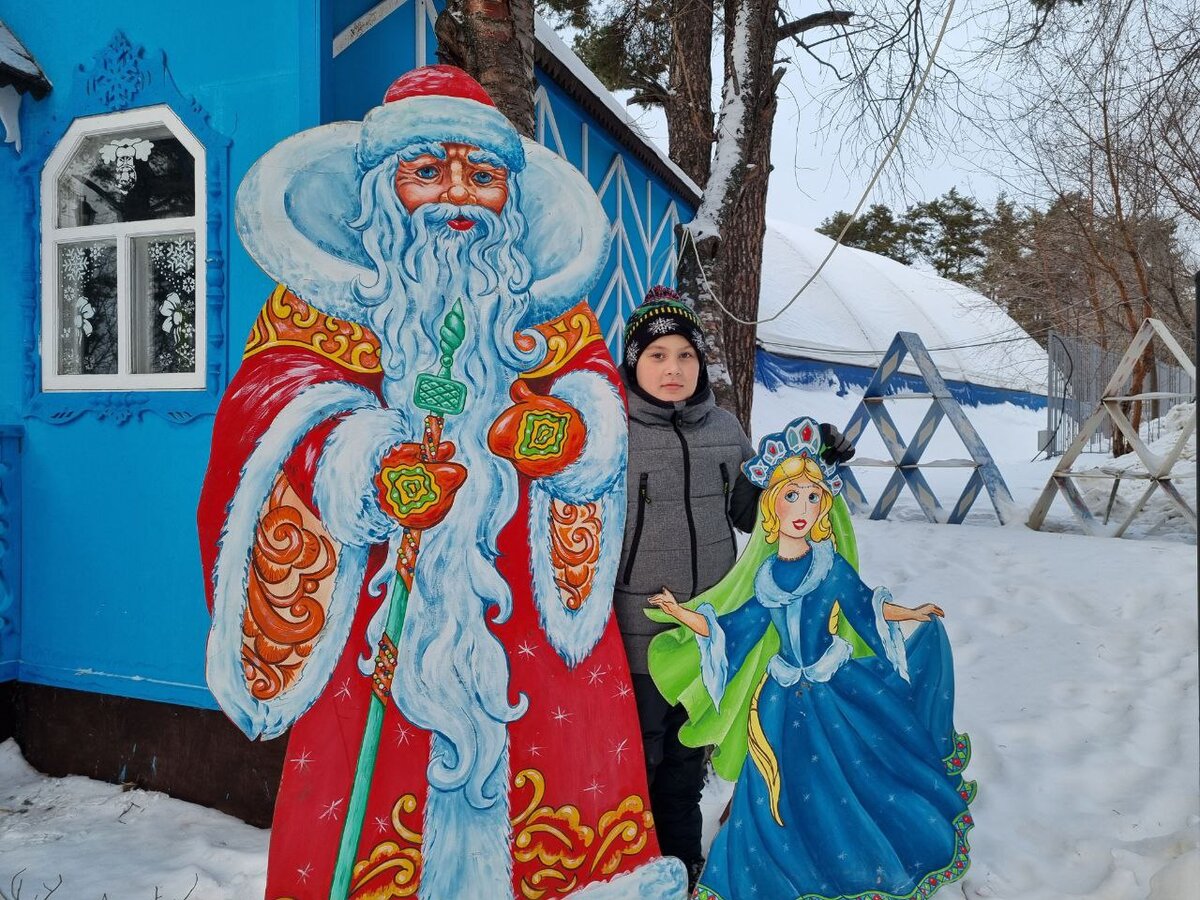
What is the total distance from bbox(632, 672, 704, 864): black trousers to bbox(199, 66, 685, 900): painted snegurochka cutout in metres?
0.17

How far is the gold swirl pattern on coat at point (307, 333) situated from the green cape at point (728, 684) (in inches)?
35.5

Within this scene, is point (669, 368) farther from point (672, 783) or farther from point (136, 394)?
point (136, 394)

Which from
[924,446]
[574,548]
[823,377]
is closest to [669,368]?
[574,548]

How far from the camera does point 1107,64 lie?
5.83m

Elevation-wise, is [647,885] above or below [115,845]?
above

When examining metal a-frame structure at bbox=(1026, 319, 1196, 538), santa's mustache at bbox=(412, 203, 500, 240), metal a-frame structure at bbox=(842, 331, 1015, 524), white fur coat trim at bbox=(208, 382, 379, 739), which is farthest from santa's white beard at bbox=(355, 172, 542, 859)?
metal a-frame structure at bbox=(1026, 319, 1196, 538)

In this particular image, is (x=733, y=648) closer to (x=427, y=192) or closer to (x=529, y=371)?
(x=529, y=371)

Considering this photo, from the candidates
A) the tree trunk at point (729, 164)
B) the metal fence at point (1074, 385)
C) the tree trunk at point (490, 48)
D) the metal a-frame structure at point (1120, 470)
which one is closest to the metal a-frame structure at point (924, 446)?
the metal a-frame structure at point (1120, 470)

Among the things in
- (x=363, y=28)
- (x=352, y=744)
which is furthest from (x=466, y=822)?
(x=363, y=28)

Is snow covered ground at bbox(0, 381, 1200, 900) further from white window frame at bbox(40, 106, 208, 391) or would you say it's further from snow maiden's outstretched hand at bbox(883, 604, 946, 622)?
white window frame at bbox(40, 106, 208, 391)

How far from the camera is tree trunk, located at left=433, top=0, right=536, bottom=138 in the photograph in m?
2.59

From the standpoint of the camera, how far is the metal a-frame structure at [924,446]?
6340mm

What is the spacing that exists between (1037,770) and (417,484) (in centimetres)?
223

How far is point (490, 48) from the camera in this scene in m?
2.60
